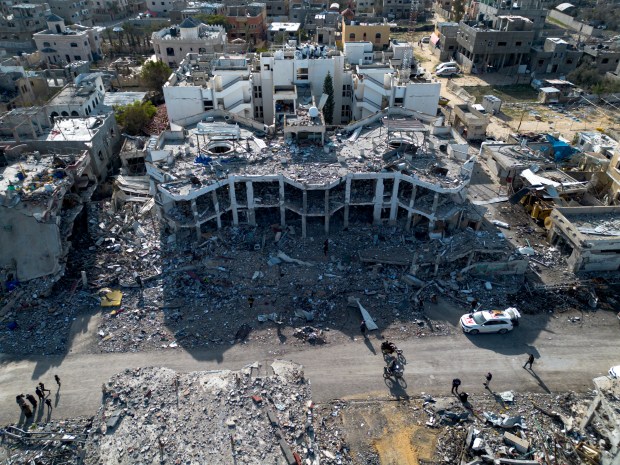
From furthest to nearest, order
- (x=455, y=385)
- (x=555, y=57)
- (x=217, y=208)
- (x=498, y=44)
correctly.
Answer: (x=498, y=44)
(x=555, y=57)
(x=217, y=208)
(x=455, y=385)

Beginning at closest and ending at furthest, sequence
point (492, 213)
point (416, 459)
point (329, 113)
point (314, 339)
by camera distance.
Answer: point (416, 459) < point (314, 339) < point (492, 213) < point (329, 113)

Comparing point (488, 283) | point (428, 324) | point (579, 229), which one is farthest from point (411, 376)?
point (579, 229)

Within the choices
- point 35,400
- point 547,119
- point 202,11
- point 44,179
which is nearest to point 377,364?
point 35,400

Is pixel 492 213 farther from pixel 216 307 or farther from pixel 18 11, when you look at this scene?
→ pixel 18 11

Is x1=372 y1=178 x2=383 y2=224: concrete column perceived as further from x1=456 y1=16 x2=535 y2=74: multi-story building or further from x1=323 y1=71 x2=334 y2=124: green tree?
x1=456 y1=16 x2=535 y2=74: multi-story building

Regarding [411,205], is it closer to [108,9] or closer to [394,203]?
[394,203]

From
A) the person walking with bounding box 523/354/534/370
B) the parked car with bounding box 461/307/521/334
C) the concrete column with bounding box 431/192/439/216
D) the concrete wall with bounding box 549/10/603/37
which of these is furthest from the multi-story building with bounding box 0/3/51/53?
the concrete wall with bounding box 549/10/603/37
